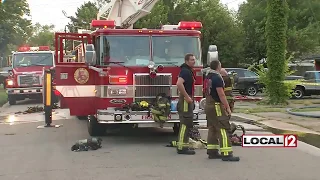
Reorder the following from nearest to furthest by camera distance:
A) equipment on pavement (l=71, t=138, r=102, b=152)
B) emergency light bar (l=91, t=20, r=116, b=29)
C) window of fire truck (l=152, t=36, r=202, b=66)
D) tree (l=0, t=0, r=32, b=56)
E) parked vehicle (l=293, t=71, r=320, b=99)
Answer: equipment on pavement (l=71, t=138, r=102, b=152)
window of fire truck (l=152, t=36, r=202, b=66)
emergency light bar (l=91, t=20, r=116, b=29)
parked vehicle (l=293, t=71, r=320, b=99)
tree (l=0, t=0, r=32, b=56)

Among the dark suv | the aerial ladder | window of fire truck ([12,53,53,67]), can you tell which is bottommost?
the dark suv

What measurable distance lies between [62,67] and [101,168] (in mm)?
3849

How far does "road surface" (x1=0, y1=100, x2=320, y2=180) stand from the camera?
23.6 ft

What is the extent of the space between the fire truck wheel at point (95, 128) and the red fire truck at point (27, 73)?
Answer: 11114mm

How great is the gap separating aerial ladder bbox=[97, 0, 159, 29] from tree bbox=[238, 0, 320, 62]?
2144 centimetres

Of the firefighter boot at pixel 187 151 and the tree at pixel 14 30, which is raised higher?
the tree at pixel 14 30

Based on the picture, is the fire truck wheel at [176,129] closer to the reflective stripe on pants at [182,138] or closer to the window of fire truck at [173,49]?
the window of fire truck at [173,49]

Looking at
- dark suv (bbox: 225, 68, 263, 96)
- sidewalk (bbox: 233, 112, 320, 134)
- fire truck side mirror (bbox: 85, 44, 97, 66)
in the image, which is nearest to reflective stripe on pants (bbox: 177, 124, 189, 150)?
fire truck side mirror (bbox: 85, 44, 97, 66)

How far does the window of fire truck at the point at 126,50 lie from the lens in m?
10.1

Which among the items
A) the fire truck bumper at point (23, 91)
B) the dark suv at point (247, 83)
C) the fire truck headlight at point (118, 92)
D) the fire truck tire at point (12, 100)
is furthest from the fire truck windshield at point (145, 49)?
the dark suv at point (247, 83)

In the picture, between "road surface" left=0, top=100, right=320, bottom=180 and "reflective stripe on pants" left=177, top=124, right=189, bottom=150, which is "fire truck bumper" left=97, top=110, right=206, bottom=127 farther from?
"reflective stripe on pants" left=177, top=124, right=189, bottom=150

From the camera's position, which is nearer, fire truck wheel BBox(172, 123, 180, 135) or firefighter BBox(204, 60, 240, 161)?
firefighter BBox(204, 60, 240, 161)

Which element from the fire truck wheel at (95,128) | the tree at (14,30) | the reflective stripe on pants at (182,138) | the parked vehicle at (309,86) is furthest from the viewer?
the tree at (14,30)

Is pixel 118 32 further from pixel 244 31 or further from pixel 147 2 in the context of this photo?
pixel 244 31
